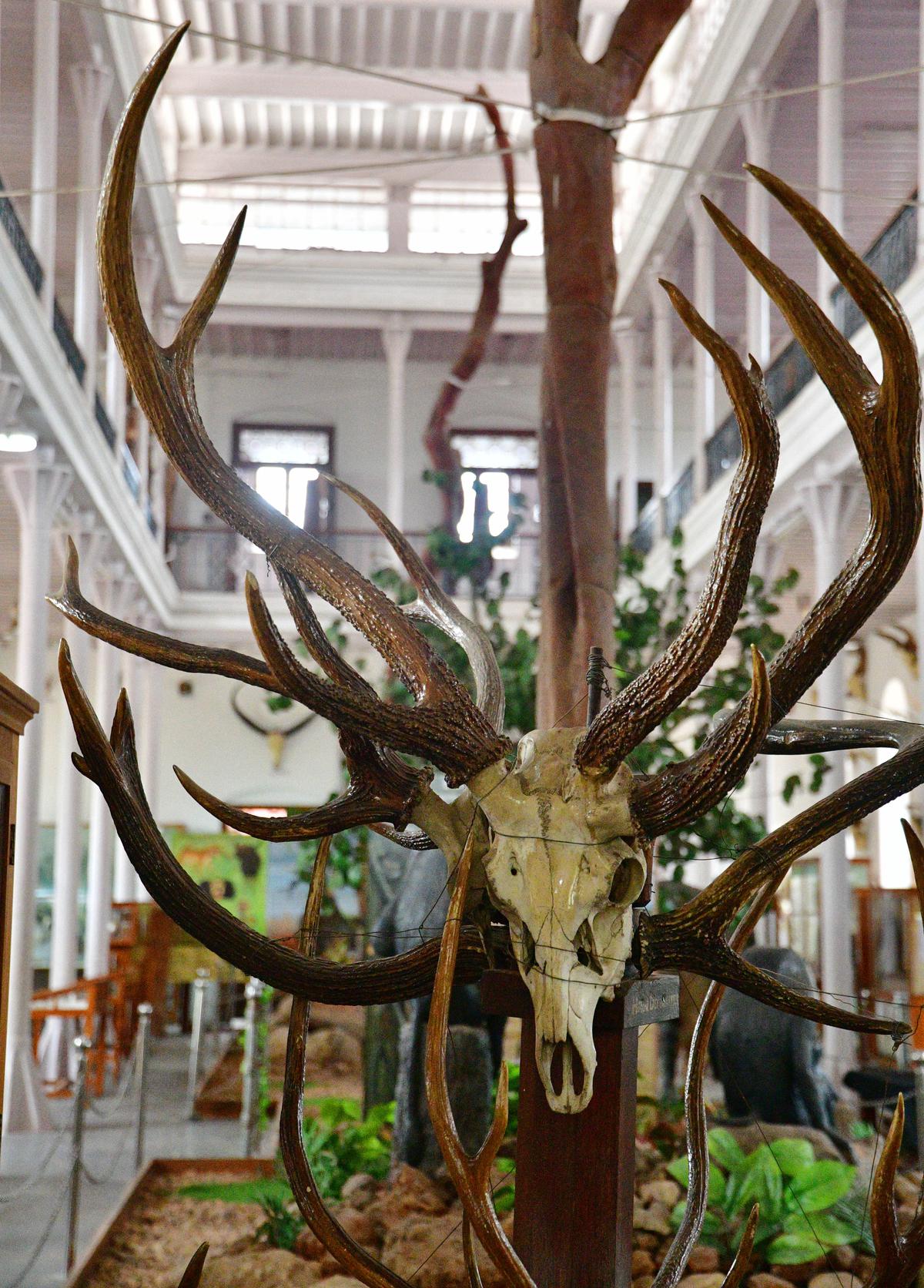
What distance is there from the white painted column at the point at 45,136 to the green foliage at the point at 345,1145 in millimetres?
4677

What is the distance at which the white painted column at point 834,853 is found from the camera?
8070mm

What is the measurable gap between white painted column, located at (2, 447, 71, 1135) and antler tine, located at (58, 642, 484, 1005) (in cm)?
433

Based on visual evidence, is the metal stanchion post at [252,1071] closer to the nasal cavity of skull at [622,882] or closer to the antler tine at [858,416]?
the nasal cavity of skull at [622,882]

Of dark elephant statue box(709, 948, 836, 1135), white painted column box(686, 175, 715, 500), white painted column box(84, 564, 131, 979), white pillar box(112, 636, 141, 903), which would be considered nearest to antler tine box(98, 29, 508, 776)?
dark elephant statue box(709, 948, 836, 1135)

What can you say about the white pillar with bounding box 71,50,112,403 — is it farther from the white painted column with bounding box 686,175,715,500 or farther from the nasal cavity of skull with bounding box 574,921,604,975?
the nasal cavity of skull with bounding box 574,921,604,975

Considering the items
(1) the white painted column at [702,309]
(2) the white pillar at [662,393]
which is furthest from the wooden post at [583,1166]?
(2) the white pillar at [662,393]

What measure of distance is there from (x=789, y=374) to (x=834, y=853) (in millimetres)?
3470

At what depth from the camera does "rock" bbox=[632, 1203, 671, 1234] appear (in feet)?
11.3

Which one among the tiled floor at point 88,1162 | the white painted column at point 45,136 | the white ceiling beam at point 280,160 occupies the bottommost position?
the tiled floor at point 88,1162

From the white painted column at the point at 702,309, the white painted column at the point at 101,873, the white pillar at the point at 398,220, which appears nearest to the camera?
the white painted column at the point at 101,873

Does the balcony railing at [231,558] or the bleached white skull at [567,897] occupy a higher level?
the balcony railing at [231,558]

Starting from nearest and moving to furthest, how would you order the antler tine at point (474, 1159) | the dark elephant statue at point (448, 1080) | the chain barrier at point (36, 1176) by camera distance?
the antler tine at point (474, 1159)
the chain barrier at point (36, 1176)
the dark elephant statue at point (448, 1080)

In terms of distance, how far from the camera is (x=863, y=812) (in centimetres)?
186

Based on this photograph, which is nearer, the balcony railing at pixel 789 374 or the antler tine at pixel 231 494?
the antler tine at pixel 231 494
